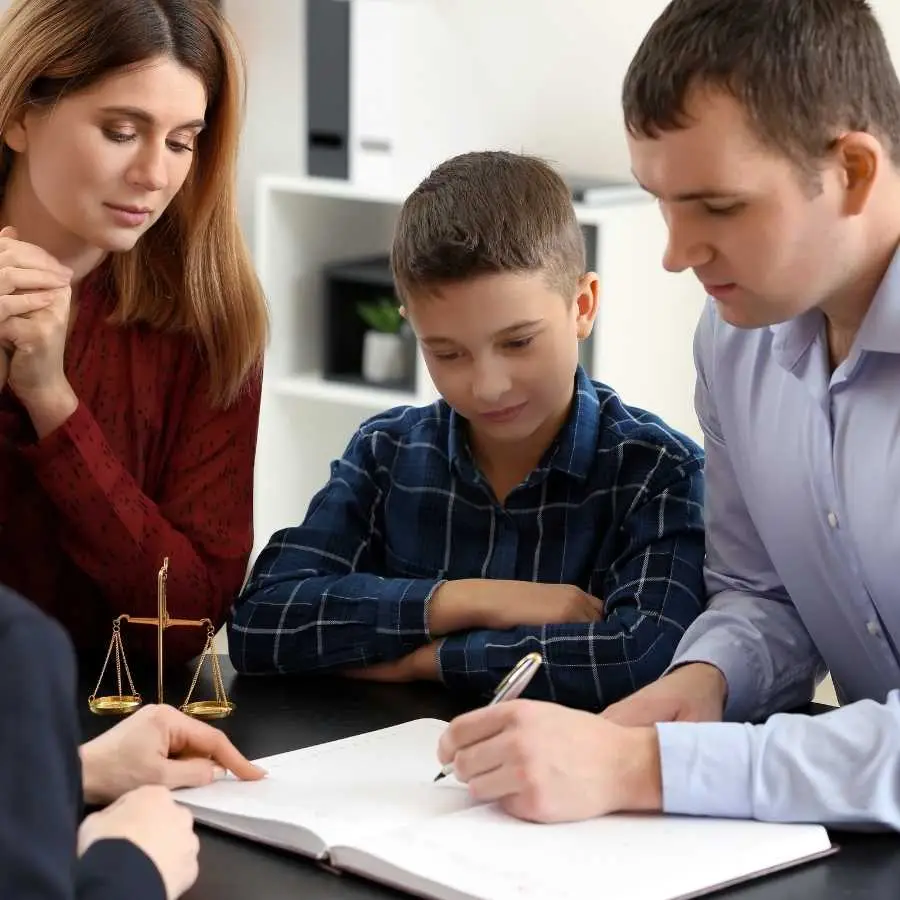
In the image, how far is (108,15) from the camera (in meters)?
1.66

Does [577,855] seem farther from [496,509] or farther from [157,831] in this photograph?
[496,509]

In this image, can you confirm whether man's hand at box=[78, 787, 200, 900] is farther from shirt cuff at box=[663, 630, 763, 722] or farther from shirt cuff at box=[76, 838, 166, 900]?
shirt cuff at box=[663, 630, 763, 722]

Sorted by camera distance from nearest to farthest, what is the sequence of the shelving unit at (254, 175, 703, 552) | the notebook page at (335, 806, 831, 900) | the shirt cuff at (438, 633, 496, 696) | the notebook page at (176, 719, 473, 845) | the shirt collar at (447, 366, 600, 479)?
the notebook page at (335, 806, 831, 900) < the notebook page at (176, 719, 473, 845) < the shirt cuff at (438, 633, 496, 696) < the shirt collar at (447, 366, 600, 479) < the shelving unit at (254, 175, 703, 552)

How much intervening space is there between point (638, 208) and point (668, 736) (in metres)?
2.37

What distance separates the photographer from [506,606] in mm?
1578

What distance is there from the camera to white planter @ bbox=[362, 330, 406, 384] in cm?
386

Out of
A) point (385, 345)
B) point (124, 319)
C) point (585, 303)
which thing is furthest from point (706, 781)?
point (385, 345)

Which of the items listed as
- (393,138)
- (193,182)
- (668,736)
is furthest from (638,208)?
(668,736)

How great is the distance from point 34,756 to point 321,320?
3322 millimetres

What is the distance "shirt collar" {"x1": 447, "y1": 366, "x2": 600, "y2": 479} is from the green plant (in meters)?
2.13

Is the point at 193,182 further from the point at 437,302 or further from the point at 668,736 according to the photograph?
the point at 668,736

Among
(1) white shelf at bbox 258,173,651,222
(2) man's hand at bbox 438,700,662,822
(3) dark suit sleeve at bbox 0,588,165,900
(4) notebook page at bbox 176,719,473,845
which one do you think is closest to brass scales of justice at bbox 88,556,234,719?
(4) notebook page at bbox 176,719,473,845

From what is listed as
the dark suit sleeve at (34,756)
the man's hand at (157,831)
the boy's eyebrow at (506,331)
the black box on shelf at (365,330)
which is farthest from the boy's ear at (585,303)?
the black box on shelf at (365,330)

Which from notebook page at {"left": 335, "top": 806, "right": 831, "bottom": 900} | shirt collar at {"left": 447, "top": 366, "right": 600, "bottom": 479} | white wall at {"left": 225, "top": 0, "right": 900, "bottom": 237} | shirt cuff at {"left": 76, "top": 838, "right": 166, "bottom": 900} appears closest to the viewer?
shirt cuff at {"left": 76, "top": 838, "right": 166, "bottom": 900}
